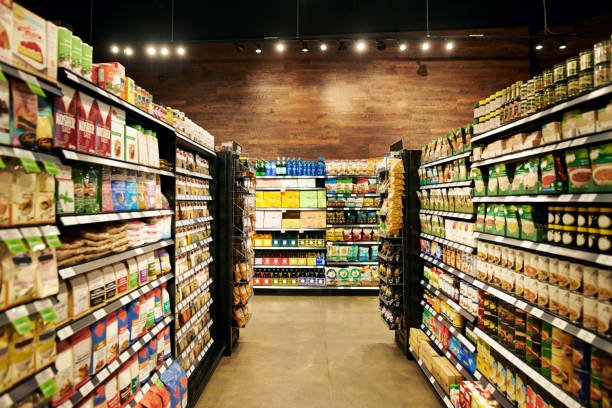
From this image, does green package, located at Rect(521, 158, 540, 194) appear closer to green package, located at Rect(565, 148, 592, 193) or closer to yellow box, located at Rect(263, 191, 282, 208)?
green package, located at Rect(565, 148, 592, 193)

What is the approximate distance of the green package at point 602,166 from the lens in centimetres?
173

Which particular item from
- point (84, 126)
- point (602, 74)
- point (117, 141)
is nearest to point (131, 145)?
point (117, 141)

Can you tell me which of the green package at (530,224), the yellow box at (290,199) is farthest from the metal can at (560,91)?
the yellow box at (290,199)

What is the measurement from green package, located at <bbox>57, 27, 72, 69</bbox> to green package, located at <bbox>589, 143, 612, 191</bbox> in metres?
2.71

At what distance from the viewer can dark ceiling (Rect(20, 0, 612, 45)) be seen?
735 cm

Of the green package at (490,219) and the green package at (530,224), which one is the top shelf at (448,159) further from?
Answer: the green package at (530,224)

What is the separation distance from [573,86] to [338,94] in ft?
22.6

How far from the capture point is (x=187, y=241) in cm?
366

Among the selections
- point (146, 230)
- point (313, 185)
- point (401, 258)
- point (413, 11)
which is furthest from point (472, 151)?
point (413, 11)

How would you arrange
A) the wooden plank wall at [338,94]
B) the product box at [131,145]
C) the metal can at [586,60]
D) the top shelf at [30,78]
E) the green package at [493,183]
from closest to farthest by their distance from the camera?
1. the top shelf at [30,78]
2. the metal can at [586,60]
3. the product box at [131,145]
4. the green package at [493,183]
5. the wooden plank wall at [338,94]

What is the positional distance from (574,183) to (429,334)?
271 cm

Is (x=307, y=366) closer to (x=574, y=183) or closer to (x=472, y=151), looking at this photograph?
(x=472, y=151)

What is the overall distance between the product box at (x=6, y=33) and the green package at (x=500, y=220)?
300 centimetres

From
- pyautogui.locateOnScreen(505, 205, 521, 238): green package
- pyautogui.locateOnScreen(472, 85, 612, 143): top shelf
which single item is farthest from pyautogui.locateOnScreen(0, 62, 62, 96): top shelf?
pyautogui.locateOnScreen(505, 205, 521, 238): green package
